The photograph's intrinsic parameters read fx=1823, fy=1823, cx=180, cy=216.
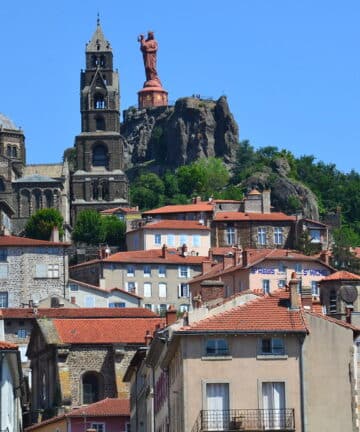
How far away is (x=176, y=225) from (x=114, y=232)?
10.7 m

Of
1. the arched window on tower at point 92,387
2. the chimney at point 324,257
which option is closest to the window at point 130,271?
the chimney at point 324,257

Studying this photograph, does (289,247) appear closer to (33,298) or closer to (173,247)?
(173,247)

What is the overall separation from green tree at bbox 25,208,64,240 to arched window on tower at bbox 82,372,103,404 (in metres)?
77.4

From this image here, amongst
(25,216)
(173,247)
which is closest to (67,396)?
(173,247)

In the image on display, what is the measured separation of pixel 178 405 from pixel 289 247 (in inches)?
4669

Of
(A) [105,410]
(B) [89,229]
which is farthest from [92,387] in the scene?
(B) [89,229]

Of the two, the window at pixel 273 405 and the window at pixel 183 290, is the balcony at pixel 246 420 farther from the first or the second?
the window at pixel 183 290

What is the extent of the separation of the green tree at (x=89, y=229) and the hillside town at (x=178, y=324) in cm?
116

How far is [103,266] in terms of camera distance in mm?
158125

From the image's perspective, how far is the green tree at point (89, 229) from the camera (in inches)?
7200

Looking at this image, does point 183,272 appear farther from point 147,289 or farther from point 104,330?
point 104,330

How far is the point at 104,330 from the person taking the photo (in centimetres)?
10112

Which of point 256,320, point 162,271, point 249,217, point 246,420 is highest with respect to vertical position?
point 249,217

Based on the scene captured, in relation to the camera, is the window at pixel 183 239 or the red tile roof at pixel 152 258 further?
the window at pixel 183 239
